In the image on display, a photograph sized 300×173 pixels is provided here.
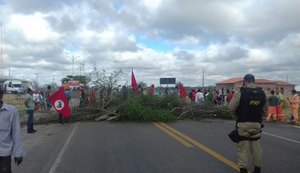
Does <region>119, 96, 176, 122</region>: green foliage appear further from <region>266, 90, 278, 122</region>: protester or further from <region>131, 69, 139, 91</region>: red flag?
<region>266, 90, 278, 122</region>: protester

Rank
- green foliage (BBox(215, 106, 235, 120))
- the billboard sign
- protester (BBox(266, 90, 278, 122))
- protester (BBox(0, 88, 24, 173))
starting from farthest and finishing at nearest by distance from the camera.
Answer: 1. the billboard sign
2. green foliage (BBox(215, 106, 235, 120))
3. protester (BBox(266, 90, 278, 122))
4. protester (BBox(0, 88, 24, 173))

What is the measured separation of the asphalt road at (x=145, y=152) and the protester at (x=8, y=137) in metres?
3.09

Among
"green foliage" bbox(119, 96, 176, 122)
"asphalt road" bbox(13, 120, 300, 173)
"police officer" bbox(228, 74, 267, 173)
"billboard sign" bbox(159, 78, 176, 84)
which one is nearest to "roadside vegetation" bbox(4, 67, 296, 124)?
"green foliage" bbox(119, 96, 176, 122)

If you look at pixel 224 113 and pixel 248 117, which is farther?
pixel 224 113

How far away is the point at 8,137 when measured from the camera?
543 centimetres

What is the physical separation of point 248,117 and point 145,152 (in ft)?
12.5

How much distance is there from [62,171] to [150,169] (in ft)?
5.87

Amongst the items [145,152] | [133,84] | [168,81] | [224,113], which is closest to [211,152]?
[145,152]

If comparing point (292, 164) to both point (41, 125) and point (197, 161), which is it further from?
point (41, 125)

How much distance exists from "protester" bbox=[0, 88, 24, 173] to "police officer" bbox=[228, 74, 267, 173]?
379cm

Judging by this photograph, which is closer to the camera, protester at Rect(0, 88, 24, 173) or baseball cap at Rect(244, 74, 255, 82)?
Answer: protester at Rect(0, 88, 24, 173)

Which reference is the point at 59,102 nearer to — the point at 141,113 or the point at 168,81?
the point at 141,113

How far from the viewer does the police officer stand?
7328 millimetres

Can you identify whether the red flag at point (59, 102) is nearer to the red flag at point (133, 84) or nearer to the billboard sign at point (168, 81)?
the red flag at point (133, 84)
